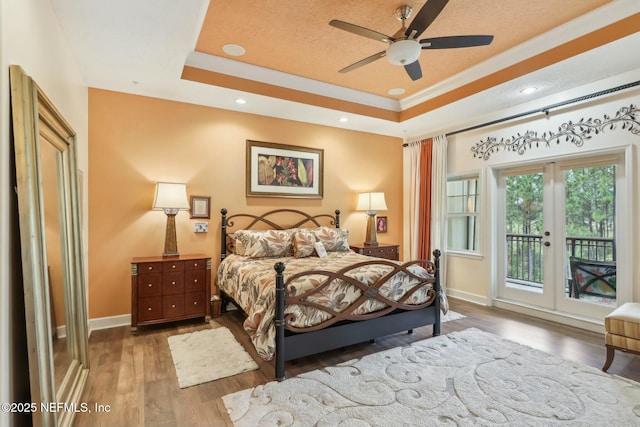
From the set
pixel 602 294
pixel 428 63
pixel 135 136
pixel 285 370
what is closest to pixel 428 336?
pixel 285 370

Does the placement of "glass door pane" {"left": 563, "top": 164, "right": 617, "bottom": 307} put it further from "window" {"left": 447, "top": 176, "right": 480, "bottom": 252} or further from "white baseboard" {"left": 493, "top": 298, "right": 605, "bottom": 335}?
"window" {"left": 447, "top": 176, "right": 480, "bottom": 252}

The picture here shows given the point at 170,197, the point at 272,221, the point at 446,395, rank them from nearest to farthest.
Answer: the point at 446,395, the point at 170,197, the point at 272,221

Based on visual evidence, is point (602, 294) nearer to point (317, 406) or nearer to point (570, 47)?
point (570, 47)

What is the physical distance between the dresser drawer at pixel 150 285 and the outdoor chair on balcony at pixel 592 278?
16.0ft

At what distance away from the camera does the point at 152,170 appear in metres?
3.88

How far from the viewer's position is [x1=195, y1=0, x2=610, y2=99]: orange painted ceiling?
2.70 metres

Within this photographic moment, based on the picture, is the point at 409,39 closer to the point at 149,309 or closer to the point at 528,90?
the point at 528,90

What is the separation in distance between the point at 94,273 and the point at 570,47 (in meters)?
5.42

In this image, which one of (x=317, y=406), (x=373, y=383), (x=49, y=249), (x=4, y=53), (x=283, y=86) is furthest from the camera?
(x=283, y=86)

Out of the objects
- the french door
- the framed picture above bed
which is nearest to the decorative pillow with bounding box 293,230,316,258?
the framed picture above bed

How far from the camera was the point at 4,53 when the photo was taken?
1438 millimetres

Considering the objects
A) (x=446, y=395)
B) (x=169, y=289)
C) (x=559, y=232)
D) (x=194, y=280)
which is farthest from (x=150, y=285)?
(x=559, y=232)

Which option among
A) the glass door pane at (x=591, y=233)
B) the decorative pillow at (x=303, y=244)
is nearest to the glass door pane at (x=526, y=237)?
the glass door pane at (x=591, y=233)

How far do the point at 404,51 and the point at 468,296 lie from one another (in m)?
3.85
